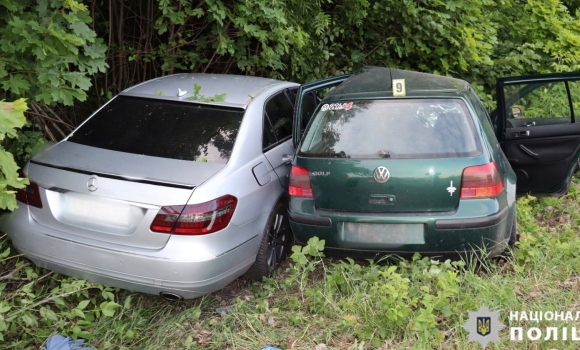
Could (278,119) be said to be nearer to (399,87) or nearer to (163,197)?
(399,87)

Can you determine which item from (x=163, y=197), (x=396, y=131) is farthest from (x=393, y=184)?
(x=163, y=197)

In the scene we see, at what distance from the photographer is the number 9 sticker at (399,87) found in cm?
451

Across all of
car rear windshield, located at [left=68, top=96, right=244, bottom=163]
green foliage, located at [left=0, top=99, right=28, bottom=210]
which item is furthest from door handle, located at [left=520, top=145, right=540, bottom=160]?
green foliage, located at [left=0, top=99, right=28, bottom=210]

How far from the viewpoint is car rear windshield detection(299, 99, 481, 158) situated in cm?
429

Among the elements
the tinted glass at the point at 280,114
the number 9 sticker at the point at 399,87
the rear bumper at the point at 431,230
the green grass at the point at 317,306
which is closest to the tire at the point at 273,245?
the green grass at the point at 317,306

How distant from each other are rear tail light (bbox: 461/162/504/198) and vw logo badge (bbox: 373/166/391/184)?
51cm

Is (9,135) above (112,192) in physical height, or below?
above

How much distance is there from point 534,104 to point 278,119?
9.88 ft

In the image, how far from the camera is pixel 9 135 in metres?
3.11

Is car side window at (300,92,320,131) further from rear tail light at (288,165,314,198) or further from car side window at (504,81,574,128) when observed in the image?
car side window at (504,81,574,128)

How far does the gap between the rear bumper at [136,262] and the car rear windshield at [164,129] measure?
A: 0.67 m

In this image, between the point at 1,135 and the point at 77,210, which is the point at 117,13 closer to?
the point at 77,210

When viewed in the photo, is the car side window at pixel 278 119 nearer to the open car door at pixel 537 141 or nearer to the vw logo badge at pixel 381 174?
the vw logo badge at pixel 381 174

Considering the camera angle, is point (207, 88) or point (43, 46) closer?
point (43, 46)
